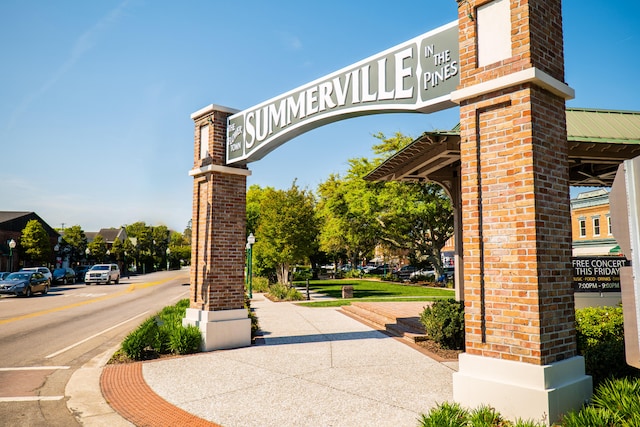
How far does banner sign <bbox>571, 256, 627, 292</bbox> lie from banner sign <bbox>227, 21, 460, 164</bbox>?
8314 millimetres

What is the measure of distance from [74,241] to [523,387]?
221 ft

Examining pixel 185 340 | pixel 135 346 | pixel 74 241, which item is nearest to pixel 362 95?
pixel 185 340

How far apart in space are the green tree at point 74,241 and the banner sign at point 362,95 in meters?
60.2

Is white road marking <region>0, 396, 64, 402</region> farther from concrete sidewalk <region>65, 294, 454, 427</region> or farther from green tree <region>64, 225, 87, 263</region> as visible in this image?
green tree <region>64, 225, 87, 263</region>

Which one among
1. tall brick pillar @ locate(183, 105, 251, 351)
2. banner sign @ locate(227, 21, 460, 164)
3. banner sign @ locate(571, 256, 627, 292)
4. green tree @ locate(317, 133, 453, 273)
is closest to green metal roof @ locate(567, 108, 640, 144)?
→ banner sign @ locate(227, 21, 460, 164)

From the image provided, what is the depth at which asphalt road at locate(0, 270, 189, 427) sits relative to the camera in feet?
20.7

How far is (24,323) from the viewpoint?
14.7m

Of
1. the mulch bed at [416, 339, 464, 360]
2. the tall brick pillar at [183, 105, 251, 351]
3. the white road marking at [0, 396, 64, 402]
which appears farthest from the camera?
the tall brick pillar at [183, 105, 251, 351]

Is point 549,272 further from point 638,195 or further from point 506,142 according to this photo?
point 638,195

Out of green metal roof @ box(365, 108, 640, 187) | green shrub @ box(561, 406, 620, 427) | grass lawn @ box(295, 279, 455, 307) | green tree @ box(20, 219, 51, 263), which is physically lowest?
grass lawn @ box(295, 279, 455, 307)

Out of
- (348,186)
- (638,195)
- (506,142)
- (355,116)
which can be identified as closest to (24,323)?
(355,116)

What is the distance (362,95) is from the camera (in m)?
7.76

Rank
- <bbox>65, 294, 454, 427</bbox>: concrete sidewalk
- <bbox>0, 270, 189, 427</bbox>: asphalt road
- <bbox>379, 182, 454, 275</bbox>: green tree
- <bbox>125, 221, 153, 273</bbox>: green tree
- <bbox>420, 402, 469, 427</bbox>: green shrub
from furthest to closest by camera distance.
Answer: <bbox>125, 221, 153, 273</bbox>: green tree
<bbox>379, 182, 454, 275</bbox>: green tree
<bbox>0, 270, 189, 427</bbox>: asphalt road
<bbox>65, 294, 454, 427</bbox>: concrete sidewalk
<bbox>420, 402, 469, 427</bbox>: green shrub

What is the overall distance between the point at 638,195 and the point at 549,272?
3.54 metres
